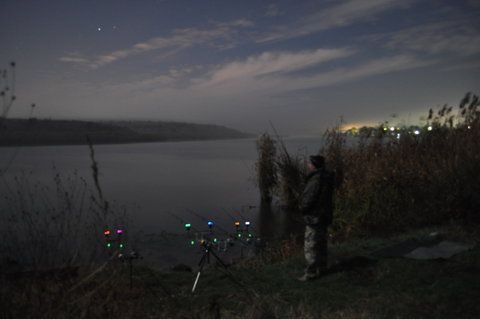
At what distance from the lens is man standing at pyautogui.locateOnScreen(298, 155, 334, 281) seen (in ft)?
25.0

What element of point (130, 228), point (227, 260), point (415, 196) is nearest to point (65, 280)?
point (227, 260)

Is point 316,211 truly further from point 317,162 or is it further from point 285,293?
point 285,293

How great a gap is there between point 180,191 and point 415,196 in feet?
93.1

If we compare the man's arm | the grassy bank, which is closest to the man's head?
the man's arm

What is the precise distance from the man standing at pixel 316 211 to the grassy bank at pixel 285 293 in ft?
1.16

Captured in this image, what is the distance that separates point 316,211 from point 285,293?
1.65m

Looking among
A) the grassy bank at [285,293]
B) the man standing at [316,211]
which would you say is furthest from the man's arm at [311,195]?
the grassy bank at [285,293]

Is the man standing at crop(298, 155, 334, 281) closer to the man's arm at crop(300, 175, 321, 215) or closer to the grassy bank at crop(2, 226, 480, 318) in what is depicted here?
the man's arm at crop(300, 175, 321, 215)

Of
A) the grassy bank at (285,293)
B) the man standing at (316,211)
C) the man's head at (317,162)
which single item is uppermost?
the man's head at (317,162)

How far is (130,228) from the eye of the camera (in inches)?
811

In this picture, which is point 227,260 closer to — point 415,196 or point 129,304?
point 415,196

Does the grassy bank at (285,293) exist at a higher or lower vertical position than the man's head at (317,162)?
lower

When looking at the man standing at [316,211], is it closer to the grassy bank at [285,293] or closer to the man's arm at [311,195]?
the man's arm at [311,195]

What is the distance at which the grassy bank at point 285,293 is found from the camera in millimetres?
5606
